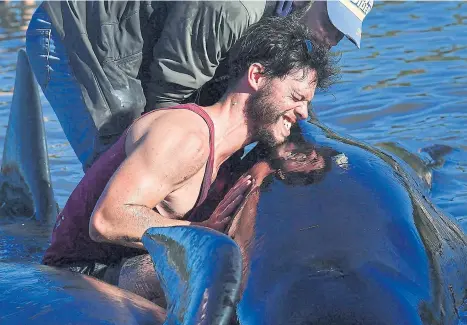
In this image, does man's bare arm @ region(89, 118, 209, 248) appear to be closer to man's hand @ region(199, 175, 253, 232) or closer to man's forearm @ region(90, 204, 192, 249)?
man's forearm @ region(90, 204, 192, 249)

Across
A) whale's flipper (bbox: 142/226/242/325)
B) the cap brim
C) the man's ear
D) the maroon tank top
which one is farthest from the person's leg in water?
whale's flipper (bbox: 142/226/242/325)

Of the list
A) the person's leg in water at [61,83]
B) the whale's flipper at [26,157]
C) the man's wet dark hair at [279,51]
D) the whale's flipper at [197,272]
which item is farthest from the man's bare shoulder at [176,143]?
the whale's flipper at [26,157]

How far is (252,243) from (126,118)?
2.09 meters

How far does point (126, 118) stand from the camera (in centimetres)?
550

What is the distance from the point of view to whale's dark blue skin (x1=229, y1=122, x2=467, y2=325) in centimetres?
313

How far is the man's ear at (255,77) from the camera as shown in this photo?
4.86 m

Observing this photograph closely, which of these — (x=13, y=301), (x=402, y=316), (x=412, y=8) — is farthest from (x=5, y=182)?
(x=412, y=8)

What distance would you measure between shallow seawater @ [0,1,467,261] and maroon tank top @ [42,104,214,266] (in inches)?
38.0

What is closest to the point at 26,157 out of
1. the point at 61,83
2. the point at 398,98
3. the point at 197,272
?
the point at 61,83

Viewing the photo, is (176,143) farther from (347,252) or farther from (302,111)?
(347,252)

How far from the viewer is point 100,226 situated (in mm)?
4367

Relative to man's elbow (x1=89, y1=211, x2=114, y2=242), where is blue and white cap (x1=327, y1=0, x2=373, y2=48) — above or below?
above

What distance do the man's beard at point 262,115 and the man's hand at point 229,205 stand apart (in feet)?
1.62

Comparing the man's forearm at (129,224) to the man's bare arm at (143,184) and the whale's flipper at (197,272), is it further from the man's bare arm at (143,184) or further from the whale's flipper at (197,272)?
the whale's flipper at (197,272)
